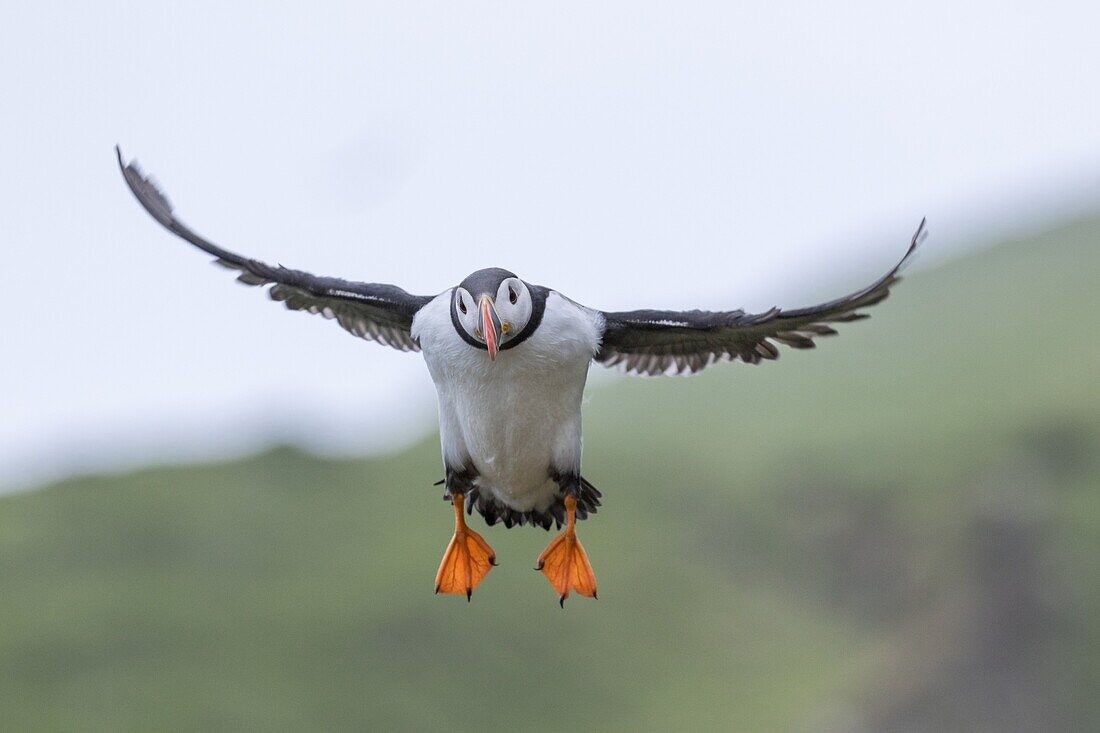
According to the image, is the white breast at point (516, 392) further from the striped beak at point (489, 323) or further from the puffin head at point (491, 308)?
the striped beak at point (489, 323)

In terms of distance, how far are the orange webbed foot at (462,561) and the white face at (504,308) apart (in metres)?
1.50

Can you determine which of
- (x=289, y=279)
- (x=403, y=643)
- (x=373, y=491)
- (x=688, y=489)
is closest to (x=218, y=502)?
(x=373, y=491)

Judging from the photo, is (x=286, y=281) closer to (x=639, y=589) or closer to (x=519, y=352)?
(x=519, y=352)

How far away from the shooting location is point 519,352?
7641 mm

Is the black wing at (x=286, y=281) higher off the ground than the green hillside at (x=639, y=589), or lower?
higher

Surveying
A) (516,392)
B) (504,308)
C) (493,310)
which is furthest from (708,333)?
(493,310)

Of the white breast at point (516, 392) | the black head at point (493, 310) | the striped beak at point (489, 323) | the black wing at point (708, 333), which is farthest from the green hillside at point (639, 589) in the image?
the striped beak at point (489, 323)

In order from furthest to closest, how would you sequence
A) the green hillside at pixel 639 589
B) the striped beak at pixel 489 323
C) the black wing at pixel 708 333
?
the green hillside at pixel 639 589, the black wing at pixel 708 333, the striped beak at pixel 489 323

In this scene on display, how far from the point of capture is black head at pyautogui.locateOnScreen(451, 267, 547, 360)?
7.01 meters

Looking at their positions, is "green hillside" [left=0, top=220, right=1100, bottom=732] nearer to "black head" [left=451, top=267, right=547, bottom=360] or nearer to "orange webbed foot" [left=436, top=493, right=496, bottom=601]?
"orange webbed foot" [left=436, top=493, right=496, bottom=601]

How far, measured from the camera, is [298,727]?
109 ft

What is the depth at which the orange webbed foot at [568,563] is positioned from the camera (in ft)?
27.9

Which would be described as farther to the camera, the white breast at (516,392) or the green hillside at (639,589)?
the green hillside at (639,589)

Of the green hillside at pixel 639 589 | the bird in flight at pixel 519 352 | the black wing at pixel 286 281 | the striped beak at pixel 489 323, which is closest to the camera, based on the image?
→ the striped beak at pixel 489 323
